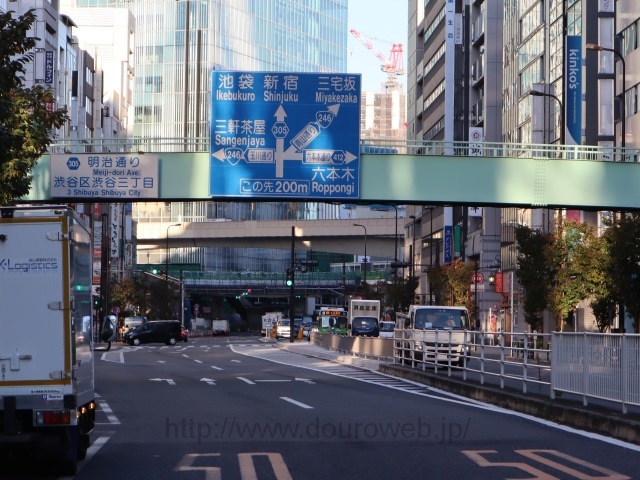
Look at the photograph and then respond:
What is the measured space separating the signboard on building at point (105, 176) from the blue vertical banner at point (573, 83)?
82.3ft

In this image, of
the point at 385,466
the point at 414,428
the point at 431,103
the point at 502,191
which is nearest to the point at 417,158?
the point at 502,191

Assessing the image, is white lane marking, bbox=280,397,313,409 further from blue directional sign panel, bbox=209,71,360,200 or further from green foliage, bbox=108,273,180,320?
green foliage, bbox=108,273,180,320

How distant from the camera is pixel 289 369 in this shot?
131ft

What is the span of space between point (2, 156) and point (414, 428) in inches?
284

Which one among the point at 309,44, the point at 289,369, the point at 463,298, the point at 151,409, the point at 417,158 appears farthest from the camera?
the point at 309,44

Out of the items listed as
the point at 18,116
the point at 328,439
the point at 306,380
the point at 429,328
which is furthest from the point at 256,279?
the point at 328,439

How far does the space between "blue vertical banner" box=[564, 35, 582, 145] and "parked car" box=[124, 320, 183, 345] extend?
34.9m

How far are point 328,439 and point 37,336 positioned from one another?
515 centimetres

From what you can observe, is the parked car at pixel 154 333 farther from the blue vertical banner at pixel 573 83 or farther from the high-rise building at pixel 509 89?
the blue vertical banner at pixel 573 83

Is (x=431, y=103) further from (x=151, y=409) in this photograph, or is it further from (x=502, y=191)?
(x=151, y=409)

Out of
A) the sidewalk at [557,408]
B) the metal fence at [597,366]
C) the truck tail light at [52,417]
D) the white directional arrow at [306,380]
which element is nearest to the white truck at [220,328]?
the white directional arrow at [306,380]

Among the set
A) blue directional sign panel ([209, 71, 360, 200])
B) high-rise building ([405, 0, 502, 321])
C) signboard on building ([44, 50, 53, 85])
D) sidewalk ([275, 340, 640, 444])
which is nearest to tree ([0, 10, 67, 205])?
sidewalk ([275, 340, 640, 444])

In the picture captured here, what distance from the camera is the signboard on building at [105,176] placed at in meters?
35.7

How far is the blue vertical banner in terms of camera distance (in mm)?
Result: 54875
